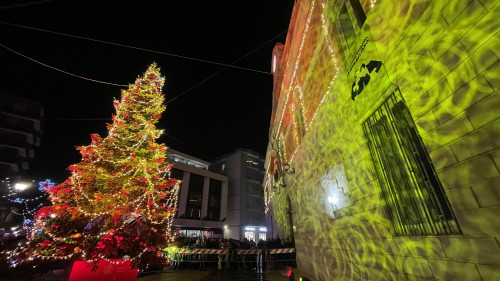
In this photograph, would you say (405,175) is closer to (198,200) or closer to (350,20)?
(350,20)

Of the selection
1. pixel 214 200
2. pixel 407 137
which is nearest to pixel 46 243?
pixel 407 137

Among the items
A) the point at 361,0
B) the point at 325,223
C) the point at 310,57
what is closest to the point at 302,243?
the point at 325,223

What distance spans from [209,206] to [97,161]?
94.1 ft

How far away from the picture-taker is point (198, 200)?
32.9 meters

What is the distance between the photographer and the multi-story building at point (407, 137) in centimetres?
184

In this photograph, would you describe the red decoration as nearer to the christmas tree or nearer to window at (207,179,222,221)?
the christmas tree

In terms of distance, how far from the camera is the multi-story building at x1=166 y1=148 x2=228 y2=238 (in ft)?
99.9

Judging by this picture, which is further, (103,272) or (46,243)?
(103,272)

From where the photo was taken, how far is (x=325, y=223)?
594 centimetres

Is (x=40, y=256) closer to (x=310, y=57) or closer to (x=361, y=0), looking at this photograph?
(x=310, y=57)

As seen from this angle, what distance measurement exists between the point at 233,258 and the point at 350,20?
12.7 metres

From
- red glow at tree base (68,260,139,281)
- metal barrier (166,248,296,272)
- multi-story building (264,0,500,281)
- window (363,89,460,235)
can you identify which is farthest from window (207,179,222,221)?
window (363,89,460,235)

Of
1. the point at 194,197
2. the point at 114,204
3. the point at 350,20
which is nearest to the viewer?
the point at 350,20

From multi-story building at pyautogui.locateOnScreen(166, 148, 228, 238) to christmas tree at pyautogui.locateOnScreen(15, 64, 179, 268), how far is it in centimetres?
2219
